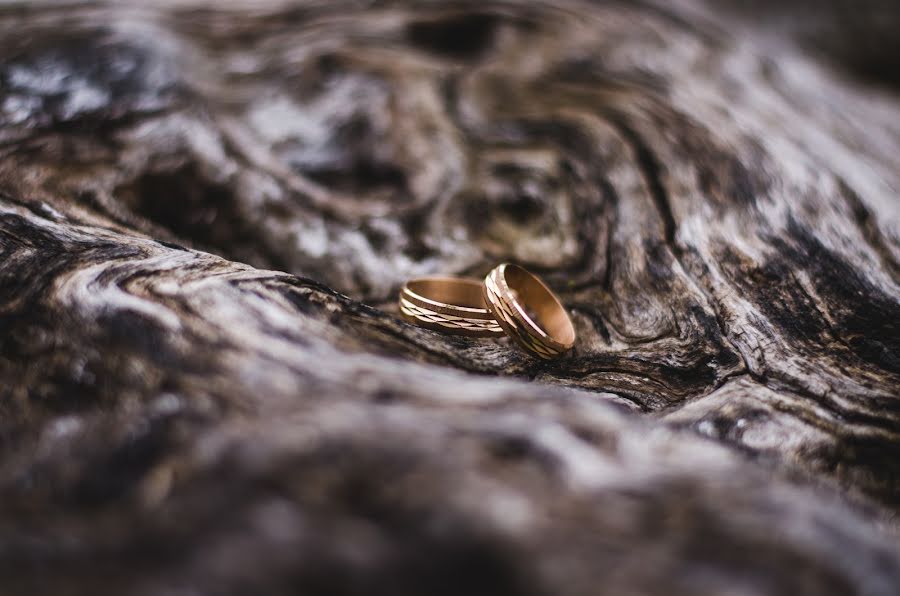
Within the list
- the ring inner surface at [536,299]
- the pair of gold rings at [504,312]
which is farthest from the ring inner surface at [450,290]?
the ring inner surface at [536,299]

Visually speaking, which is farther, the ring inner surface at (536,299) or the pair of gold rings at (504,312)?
the ring inner surface at (536,299)

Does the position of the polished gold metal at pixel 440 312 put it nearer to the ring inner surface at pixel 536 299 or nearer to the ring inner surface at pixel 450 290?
the ring inner surface at pixel 450 290

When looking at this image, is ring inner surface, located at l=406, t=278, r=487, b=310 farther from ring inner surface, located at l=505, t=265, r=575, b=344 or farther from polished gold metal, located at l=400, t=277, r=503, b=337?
ring inner surface, located at l=505, t=265, r=575, b=344

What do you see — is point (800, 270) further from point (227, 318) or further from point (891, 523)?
point (227, 318)

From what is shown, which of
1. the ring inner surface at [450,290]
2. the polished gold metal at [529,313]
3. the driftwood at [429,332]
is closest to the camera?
the driftwood at [429,332]

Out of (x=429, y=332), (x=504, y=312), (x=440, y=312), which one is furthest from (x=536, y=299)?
(x=429, y=332)

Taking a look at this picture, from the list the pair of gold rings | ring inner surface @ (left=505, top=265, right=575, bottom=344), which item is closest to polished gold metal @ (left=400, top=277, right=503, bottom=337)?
the pair of gold rings

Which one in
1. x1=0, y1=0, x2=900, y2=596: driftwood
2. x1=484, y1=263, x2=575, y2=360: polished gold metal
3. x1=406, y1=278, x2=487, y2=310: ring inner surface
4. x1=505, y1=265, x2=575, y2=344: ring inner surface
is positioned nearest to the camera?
x1=0, y1=0, x2=900, y2=596: driftwood
